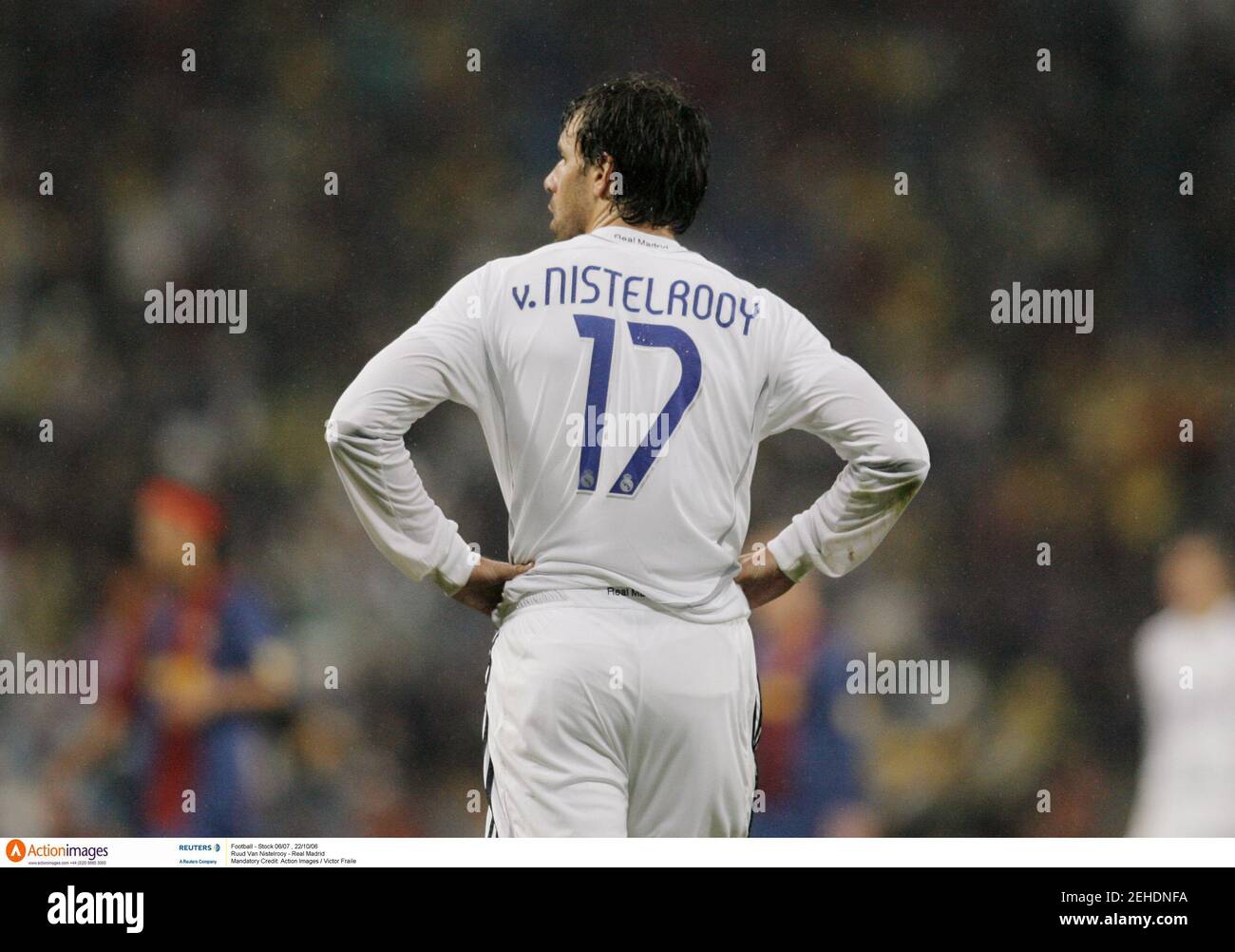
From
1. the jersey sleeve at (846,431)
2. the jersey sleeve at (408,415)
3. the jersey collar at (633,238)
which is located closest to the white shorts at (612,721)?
the jersey sleeve at (408,415)

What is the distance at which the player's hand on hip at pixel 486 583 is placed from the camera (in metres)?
2.26

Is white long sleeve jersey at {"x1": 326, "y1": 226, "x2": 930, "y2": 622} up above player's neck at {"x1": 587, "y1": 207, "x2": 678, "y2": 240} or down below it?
below

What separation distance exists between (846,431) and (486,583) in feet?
2.11

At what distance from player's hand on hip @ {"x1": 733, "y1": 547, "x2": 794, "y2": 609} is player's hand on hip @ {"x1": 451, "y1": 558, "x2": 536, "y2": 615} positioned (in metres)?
0.42

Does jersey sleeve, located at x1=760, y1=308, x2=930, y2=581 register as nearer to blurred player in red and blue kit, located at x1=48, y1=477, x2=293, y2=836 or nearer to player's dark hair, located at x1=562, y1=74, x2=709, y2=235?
player's dark hair, located at x1=562, y1=74, x2=709, y2=235

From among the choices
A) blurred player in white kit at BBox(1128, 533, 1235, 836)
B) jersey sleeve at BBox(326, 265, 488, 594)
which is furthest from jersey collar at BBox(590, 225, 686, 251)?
blurred player in white kit at BBox(1128, 533, 1235, 836)

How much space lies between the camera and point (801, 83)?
4.11m

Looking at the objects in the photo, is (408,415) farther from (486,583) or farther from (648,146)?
(648,146)

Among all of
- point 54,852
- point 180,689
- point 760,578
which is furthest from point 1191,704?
point 54,852

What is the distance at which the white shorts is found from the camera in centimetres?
213

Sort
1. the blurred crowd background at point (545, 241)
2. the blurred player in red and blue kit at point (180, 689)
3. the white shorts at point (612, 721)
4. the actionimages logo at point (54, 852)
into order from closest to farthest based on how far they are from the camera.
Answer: the white shorts at point (612, 721) → the actionimages logo at point (54, 852) → the blurred player in red and blue kit at point (180, 689) → the blurred crowd background at point (545, 241)

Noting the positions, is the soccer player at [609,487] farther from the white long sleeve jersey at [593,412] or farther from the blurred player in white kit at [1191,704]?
the blurred player in white kit at [1191,704]

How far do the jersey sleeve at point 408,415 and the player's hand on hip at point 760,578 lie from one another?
1.60 ft
